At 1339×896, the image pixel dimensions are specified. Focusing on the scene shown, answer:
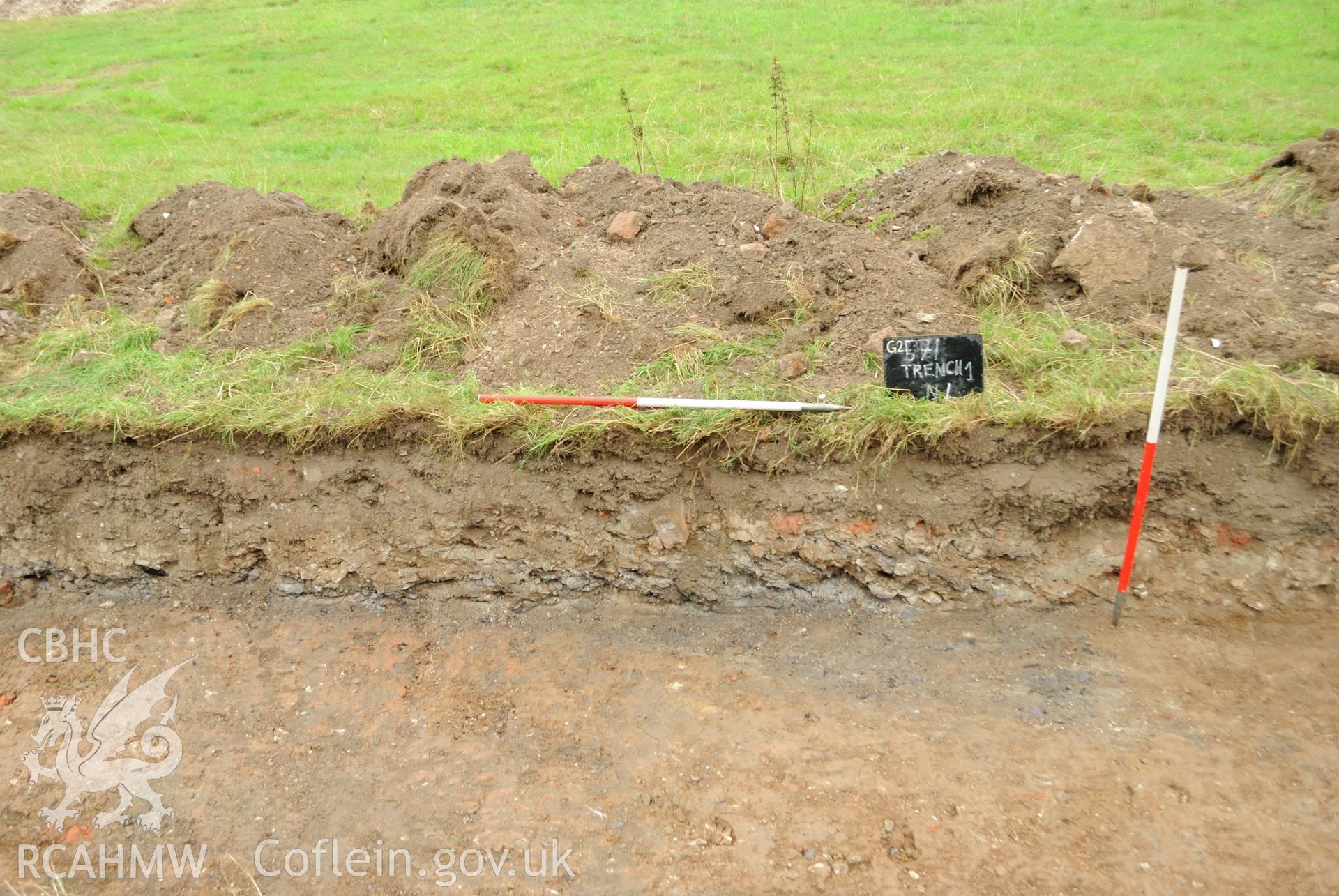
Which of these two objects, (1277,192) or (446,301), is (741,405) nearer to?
(446,301)

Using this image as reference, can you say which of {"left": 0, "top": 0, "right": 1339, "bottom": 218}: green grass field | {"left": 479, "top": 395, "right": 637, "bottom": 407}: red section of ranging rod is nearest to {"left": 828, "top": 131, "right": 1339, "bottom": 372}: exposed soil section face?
{"left": 0, "top": 0, "right": 1339, "bottom": 218}: green grass field

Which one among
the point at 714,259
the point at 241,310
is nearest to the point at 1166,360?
the point at 714,259

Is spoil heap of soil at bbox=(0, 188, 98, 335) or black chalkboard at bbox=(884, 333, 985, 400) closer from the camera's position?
black chalkboard at bbox=(884, 333, 985, 400)

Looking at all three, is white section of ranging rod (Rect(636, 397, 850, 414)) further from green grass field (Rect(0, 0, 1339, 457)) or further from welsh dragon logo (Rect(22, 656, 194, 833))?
welsh dragon logo (Rect(22, 656, 194, 833))

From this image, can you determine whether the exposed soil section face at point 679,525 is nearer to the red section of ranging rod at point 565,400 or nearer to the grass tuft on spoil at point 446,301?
the red section of ranging rod at point 565,400

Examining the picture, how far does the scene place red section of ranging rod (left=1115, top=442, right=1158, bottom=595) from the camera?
351 centimetres

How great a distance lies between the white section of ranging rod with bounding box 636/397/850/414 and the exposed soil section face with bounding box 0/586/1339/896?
0.95 meters

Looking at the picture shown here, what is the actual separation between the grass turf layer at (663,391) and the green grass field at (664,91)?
182cm

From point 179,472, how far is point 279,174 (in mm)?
3420

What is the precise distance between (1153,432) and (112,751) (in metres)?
4.55

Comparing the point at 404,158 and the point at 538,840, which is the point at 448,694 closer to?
the point at 538,840

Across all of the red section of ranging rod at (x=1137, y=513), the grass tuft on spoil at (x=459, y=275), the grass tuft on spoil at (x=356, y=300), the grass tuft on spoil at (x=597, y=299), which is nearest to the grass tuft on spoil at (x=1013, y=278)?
the red section of ranging rod at (x=1137, y=513)

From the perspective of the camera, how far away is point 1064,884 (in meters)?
2.90

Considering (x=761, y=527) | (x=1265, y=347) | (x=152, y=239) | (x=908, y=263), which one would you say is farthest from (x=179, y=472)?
(x=1265, y=347)
